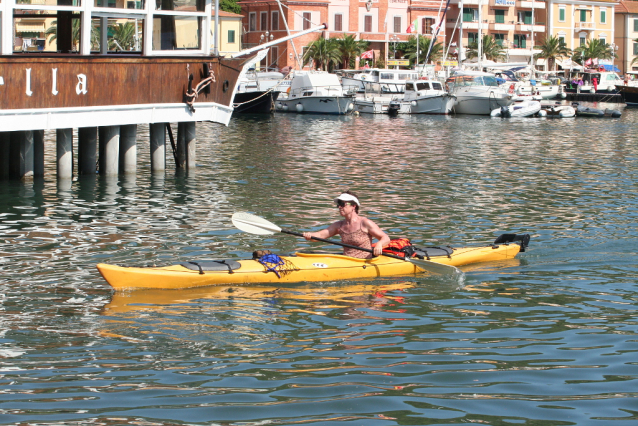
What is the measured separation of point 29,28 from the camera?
19.0m

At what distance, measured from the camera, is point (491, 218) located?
17469 millimetres

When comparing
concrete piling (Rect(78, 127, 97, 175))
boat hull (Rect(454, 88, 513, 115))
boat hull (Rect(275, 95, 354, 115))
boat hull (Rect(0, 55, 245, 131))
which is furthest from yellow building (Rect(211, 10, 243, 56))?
concrete piling (Rect(78, 127, 97, 175))

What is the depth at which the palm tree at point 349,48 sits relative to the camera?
246 feet

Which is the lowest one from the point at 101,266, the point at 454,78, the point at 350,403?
the point at 350,403

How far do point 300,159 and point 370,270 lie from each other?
16.5 meters

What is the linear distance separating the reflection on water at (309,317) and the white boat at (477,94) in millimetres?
32928

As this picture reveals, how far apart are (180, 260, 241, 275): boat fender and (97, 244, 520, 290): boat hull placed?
35 mm

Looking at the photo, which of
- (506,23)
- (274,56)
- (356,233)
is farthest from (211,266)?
(506,23)

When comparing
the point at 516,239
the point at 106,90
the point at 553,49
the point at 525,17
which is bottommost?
the point at 516,239

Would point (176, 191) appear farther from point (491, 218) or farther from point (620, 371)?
point (620, 371)

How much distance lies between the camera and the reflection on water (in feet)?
24.7

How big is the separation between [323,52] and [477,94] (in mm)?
20337

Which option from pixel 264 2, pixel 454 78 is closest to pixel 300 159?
pixel 454 78

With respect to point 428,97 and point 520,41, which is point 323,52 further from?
point 520,41
